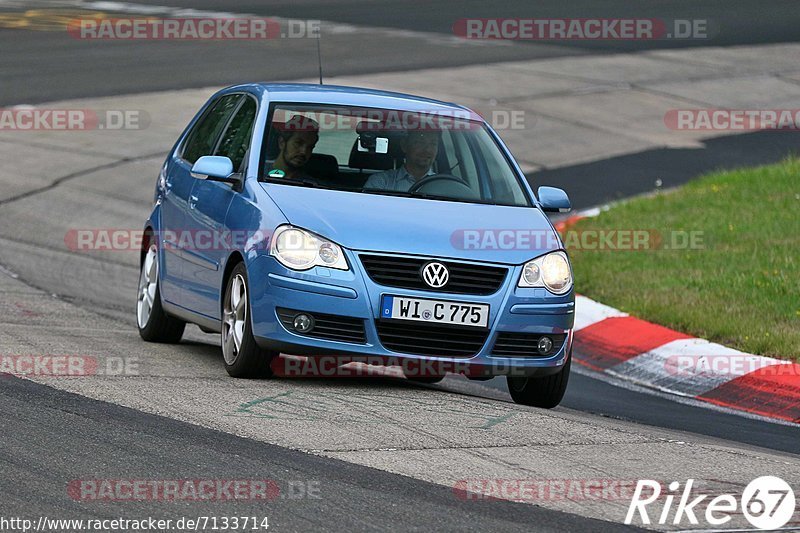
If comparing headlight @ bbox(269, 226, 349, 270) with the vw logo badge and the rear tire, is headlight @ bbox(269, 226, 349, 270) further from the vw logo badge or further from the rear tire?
the rear tire

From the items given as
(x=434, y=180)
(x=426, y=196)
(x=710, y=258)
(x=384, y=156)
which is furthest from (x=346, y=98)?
(x=710, y=258)

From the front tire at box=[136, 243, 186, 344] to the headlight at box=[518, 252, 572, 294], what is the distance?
106 inches

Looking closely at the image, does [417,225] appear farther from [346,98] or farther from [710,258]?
[710,258]

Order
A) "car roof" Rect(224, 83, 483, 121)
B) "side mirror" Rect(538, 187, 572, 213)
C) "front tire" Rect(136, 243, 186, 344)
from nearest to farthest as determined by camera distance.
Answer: "side mirror" Rect(538, 187, 572, 213), "car roof" Rect(224, 83, 483, 121), "front tire" Rect(136, 243, 186, 344)

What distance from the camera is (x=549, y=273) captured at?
8406 mm

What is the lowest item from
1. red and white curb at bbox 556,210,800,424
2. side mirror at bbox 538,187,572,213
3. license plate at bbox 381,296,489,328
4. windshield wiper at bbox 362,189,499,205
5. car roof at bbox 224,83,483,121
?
red and white curb at bbox 556,210,800,424

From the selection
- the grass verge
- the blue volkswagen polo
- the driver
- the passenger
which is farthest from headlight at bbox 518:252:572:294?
the grass verge

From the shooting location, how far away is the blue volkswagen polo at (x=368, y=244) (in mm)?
8055

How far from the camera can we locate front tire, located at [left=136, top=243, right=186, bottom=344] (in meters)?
10.1

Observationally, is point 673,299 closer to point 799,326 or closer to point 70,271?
point 799,326

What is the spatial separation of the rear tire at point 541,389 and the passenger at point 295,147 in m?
1.65

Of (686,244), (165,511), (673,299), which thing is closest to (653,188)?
(686,244)

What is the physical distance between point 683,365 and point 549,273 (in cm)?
229

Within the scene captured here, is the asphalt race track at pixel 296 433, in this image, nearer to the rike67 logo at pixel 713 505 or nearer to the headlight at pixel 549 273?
the rike67 logo at pixel 713 505
